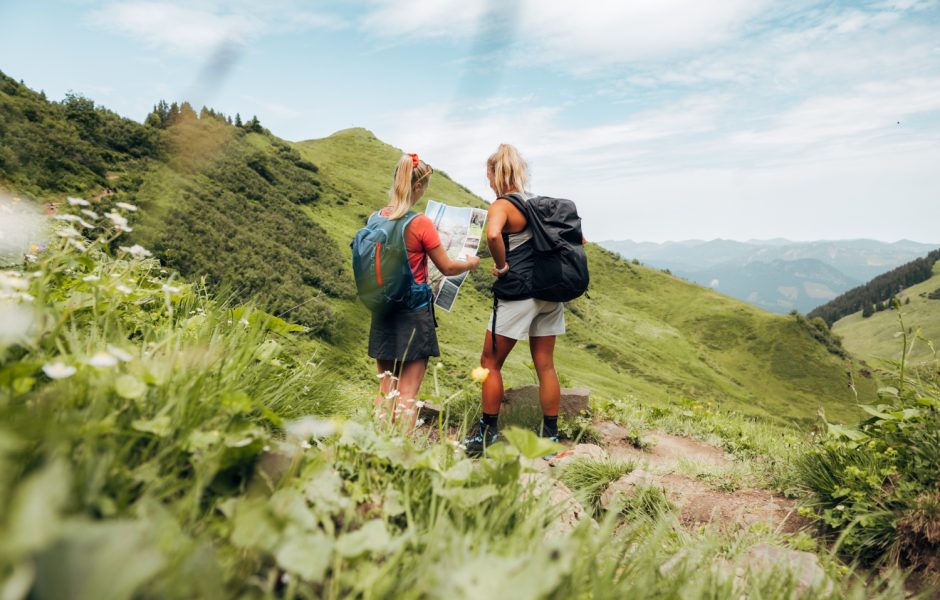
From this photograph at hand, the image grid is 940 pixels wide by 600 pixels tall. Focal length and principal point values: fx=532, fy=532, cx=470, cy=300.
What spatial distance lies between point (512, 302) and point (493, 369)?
28.2 inches

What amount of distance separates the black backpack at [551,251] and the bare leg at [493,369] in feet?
1.73

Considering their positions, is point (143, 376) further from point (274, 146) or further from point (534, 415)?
point (274, 146)

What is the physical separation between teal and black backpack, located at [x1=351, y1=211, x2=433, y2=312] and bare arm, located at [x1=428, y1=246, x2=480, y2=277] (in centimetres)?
24

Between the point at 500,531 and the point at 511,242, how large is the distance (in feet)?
12.0

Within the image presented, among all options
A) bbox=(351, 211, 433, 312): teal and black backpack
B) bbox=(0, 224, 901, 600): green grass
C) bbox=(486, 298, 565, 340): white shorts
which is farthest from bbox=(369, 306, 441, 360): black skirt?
bbox=(0, 224, 901, 600): green grass

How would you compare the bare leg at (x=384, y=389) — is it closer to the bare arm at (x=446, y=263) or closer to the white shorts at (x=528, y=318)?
the bare arm at (x=446, y=263)

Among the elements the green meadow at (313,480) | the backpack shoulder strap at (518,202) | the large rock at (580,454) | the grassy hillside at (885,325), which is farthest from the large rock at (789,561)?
the grassy hillside at (885,325)

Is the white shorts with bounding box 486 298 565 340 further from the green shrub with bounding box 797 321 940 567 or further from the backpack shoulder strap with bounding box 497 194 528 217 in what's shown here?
the green shrub with bounding box 797 321 940 567

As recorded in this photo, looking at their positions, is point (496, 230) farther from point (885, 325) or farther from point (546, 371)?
point (885, 325)

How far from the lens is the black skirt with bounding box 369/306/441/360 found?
15.0 ft

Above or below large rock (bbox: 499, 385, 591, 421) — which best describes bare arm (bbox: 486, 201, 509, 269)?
above

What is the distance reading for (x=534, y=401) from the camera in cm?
696

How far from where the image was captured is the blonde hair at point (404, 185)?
4.50 meters

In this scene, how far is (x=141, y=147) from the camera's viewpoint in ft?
59.2
